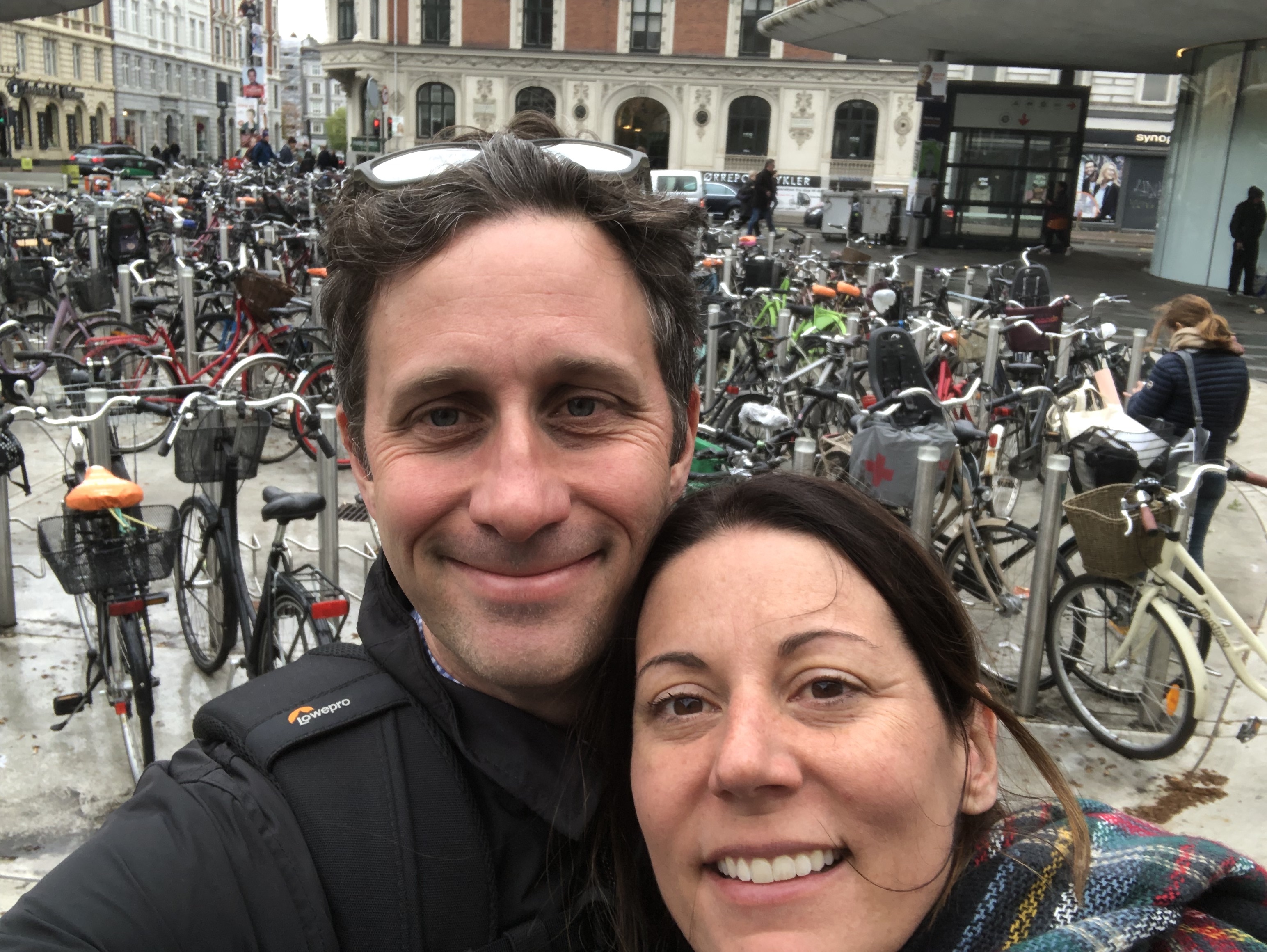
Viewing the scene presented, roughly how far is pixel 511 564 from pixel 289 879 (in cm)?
37

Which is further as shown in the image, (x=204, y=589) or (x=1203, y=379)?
(x=1203, y=379)

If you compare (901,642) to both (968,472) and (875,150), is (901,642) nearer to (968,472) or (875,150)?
(968,472)

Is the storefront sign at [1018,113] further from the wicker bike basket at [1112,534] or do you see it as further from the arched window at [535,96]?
the arched window at [535,96]

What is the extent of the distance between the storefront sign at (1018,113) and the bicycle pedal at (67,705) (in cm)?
2151

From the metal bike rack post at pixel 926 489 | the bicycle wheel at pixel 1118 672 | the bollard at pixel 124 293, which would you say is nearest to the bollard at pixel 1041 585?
the bicycle wheel at pixel 1118 672

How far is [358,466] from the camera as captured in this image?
1.42m

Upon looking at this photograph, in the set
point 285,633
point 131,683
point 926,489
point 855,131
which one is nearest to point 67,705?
point 131,683

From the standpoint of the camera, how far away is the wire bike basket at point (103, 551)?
3.95 metres

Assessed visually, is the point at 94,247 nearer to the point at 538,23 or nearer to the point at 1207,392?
the point at 1207,392

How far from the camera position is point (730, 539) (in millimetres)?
1213

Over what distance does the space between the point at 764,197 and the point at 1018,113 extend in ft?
17.7

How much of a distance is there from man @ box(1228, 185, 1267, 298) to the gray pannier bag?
582 inches

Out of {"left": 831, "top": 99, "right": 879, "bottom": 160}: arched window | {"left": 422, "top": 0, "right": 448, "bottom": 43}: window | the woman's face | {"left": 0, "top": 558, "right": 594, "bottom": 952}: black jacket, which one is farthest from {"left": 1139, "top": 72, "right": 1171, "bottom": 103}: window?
{"left": 0, "top": 558, "right": 594, "bottom": 952}: black jacket

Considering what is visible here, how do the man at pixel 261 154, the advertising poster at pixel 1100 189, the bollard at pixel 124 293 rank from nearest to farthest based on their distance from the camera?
the bollard at pixel 124 293 → the man at pixel 261 154 → the advertising poster at pixel 1100 189
